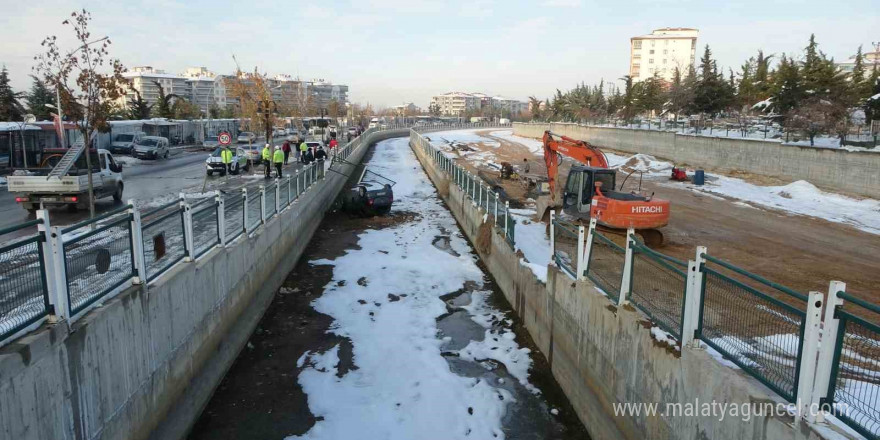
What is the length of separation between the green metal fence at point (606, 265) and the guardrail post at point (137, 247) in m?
5.86

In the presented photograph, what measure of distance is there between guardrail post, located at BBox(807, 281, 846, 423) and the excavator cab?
12.5 metres

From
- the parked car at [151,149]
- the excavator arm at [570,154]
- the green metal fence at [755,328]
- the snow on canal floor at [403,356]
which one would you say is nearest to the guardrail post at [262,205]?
the snow on canal floor at [403,356]

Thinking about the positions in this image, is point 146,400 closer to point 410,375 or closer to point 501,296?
point 410,375

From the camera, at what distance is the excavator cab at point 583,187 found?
54.9ft

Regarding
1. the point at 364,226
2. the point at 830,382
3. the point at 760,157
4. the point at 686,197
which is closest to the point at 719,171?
the point at 760,157

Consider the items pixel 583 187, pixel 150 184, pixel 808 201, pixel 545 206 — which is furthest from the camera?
pixel 150 184

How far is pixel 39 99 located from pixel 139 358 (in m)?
62.7

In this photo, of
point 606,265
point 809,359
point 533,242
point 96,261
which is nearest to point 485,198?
point 533,242

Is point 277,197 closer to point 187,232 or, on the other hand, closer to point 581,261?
point 187,232

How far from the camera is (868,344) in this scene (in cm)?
432

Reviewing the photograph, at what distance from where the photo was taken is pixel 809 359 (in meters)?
4.23

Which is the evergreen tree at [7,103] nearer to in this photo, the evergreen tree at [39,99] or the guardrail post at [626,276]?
the evergreen tree at [39,99]

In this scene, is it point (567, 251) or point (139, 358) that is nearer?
point (139, 358)

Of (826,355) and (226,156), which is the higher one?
(226,156)
